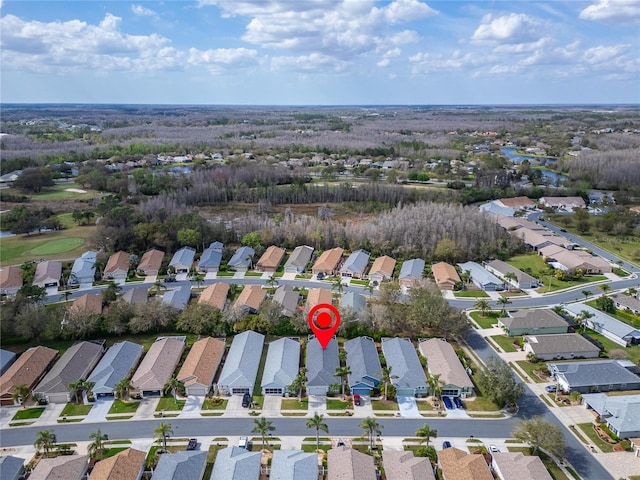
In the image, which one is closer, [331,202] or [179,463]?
[179,463]

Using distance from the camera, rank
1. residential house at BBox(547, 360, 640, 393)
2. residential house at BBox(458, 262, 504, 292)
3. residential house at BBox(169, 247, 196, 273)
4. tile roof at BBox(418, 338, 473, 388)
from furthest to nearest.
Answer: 1. residential house at BBox(169, 247, 196, 273)
2. residential house at BBox(458, 262, 504, 292)
3. residential house at BBox(547, 360, 640, 393)
4. tile roof at BBox(418, 338, 473, 388)

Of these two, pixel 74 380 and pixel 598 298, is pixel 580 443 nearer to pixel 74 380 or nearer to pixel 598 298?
pixel 598 298

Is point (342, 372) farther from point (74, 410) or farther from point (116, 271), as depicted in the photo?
point (116, 271)

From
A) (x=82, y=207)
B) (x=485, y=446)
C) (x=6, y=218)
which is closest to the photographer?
(x=485, y=446)

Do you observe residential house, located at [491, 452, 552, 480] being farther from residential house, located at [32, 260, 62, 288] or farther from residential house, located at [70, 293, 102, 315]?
residential house, located at [32, 260, 62, 288]

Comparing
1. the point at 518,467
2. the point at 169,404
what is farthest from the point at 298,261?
the point at 518,467

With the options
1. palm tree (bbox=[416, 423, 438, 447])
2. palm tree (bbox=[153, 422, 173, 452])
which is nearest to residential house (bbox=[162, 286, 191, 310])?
palm tree (bbox=[153, 422, 173, 452])

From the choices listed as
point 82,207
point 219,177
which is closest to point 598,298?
point 219,177
